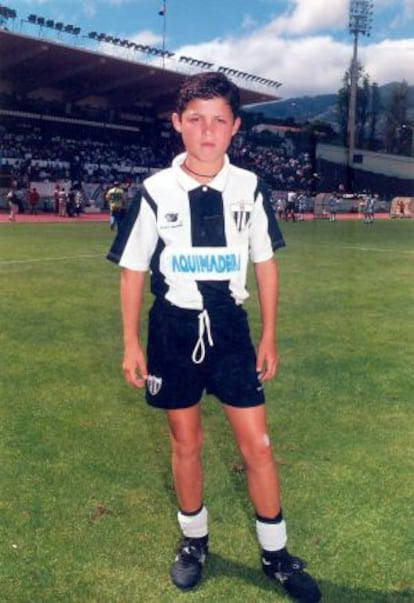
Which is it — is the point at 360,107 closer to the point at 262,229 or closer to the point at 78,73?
the point at 78,73

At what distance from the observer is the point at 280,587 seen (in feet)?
10.9

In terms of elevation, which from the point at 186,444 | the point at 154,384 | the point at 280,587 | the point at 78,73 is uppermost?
the point at 78,73

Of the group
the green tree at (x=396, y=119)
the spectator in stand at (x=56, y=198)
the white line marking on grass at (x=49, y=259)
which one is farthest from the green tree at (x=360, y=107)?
the white line marking on grass at (x=49, y=259)

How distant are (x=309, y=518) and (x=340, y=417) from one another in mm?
1772

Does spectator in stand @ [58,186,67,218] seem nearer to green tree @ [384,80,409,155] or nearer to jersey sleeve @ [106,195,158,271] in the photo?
jersey sleeve @ [106,195,158,271]

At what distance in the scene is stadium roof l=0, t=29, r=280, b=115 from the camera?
148ft

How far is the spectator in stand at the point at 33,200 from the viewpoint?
3819cm

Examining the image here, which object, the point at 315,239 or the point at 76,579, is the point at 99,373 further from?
the point at 315,239

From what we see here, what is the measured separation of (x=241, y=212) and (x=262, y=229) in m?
0.14

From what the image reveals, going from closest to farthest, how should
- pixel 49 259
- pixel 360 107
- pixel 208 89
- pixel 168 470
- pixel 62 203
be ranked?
pixel 208 89, pixel 168 470, pixel 49 259, pixel 62 203, pixel 360 107

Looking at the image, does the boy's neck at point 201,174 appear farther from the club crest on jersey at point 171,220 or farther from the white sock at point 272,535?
the white sock at point 272,535

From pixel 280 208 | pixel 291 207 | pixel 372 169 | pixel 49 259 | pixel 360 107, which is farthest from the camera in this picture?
pixel 360 107

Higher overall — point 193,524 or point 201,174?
point 201,174

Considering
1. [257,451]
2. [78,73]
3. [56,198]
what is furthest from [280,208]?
[257,451]
